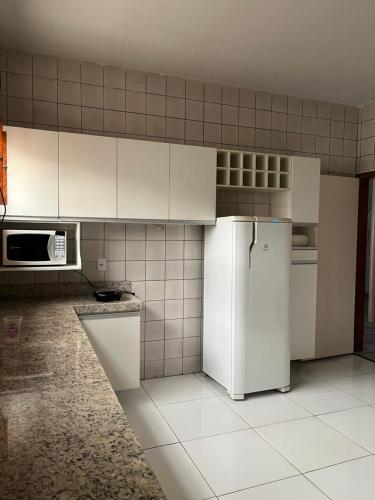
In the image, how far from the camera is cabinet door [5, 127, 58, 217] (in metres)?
2.47

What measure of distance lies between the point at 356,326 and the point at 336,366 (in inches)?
24.5

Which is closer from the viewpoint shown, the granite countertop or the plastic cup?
the granite countertop

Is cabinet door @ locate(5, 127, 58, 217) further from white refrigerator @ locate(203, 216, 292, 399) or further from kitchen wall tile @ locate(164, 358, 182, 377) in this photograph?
kitchen wall tile @ locate(164, 358, 182, 377)

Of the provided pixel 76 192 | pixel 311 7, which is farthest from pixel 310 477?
pixel 311 7

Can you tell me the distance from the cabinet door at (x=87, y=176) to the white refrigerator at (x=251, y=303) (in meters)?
0.93

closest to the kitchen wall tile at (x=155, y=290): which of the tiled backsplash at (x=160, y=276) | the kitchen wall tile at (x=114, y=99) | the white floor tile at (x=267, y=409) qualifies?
the tiled backsplash at (x=160, y=276)

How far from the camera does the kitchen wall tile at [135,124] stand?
3.15 m

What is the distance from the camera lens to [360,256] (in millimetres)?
4086

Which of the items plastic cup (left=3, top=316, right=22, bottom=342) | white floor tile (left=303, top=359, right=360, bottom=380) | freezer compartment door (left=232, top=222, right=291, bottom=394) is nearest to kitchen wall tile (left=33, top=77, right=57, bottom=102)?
freezer compartment door (left=232, top=222, right=291, bottom=394)

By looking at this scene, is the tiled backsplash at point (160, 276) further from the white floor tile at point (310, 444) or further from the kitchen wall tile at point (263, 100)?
the kitchen wall tile at point (263, 100)

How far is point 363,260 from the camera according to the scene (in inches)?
161

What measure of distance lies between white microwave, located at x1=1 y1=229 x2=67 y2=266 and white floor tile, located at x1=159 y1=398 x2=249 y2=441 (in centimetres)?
133

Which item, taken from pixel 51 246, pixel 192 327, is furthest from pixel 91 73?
pixel 192 327

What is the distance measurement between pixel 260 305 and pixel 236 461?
1.14 metres
